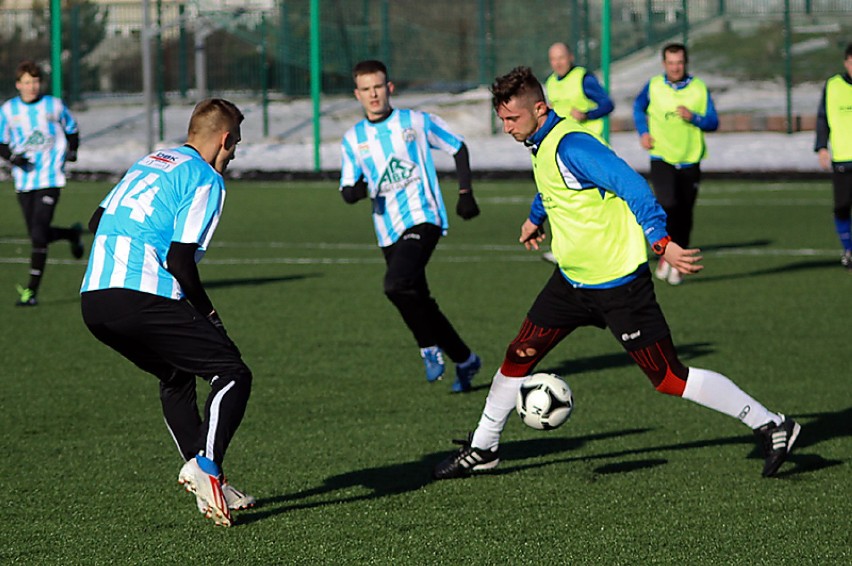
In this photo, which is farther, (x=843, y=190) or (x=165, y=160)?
(x=843, y=190)

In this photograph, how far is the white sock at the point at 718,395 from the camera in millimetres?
6367

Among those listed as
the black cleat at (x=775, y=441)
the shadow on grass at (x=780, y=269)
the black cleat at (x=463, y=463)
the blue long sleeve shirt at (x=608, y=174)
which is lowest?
the shadow on grass at (x=780, y=269)

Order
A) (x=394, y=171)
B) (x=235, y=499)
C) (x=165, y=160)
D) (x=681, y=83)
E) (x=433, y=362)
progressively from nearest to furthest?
(x=165, y=160)
(x=235, y=499)
(x=433, y=362)
(x=394, y=171)
(x=681, y=83)

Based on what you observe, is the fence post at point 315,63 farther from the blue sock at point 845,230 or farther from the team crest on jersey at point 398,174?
the team crest on jersey at point 398,174

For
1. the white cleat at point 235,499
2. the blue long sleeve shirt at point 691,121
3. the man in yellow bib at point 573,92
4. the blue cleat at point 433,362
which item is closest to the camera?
the white cleat at point 235,499

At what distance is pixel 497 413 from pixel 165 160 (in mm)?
2025

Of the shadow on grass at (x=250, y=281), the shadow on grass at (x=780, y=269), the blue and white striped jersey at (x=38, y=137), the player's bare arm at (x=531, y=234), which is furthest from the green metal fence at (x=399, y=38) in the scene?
the player's bare arm at (x=531, y=234)

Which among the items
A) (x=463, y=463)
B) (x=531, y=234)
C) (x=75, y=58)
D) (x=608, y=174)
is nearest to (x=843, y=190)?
(x=531, y=234)

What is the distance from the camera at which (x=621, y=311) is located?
20.7 feet

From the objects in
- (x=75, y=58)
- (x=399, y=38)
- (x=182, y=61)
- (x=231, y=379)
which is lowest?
(x=231, y=379)

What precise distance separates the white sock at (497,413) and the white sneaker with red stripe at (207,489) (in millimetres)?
1566

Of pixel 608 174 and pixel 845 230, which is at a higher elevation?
pixel 608 174

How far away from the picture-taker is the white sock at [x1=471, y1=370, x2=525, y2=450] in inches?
262

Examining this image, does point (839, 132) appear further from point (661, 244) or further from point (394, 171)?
point (661, 244)
